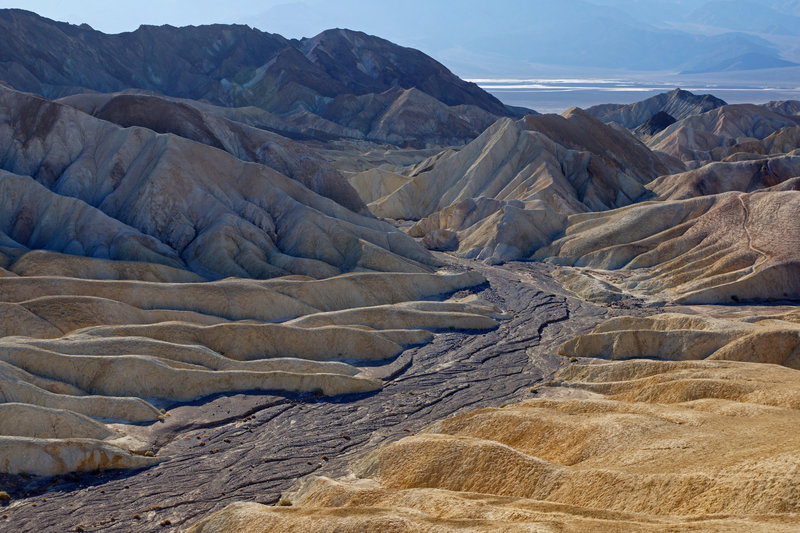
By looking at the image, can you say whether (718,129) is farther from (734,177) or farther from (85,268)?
(85,268)

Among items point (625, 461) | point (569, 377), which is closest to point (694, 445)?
point (625, 461)

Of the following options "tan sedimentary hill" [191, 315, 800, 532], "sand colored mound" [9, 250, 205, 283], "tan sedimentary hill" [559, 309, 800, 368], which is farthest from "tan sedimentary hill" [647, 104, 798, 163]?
"tan sedimentary hill" [191, 315, 800, 532]

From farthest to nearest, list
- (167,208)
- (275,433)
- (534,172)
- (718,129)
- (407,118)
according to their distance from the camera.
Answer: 1. (407,118)
2. (718,129)
3. (534,172)
4. (167,208)
5. (275,433)

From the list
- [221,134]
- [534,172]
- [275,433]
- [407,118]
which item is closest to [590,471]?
[275,433]

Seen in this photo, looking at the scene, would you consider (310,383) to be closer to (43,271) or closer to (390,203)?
(43,271)

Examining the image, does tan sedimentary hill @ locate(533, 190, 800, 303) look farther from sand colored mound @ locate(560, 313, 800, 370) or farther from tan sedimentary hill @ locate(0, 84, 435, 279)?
tan sedimentary hill @ locate(0, 84, 435, 279)
